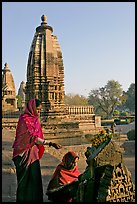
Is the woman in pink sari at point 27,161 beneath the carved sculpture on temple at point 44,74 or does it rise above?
beneath

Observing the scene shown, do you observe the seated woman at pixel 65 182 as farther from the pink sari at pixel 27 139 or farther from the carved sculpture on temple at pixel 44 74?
the carved sculpture on temple at pixel 44 74

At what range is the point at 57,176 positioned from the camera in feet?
12.7

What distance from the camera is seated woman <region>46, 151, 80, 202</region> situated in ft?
12.0

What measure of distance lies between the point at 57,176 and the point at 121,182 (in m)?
0.95

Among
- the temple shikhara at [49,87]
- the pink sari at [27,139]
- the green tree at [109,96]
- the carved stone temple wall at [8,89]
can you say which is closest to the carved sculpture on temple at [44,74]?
the temple shikhara at [49,87]

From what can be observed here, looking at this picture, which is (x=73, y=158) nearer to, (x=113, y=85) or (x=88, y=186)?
(x=88, y=186)

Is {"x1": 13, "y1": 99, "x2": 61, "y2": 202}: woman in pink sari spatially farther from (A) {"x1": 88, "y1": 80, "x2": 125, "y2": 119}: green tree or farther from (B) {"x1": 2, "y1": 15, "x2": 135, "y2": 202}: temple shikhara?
(A) {"x1": 88, "y1": 80, "x2": 125, "y2": 119}: green tree

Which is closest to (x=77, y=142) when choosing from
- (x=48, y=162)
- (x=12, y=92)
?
(x=48, y=162)

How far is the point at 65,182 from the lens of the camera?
12.4 ft

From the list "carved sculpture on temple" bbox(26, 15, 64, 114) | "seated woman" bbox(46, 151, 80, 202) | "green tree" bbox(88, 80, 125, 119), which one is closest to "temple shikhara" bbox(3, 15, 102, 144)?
"carved sculpture on temple" bbox(26, 15, 64, 114)

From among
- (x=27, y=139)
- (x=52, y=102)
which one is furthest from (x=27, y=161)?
(x=52, y=102)

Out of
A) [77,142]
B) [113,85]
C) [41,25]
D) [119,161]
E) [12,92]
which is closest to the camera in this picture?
[119,161]

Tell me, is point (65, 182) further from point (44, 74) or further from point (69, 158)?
point (44, 74)

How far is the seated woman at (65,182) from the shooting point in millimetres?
3658
